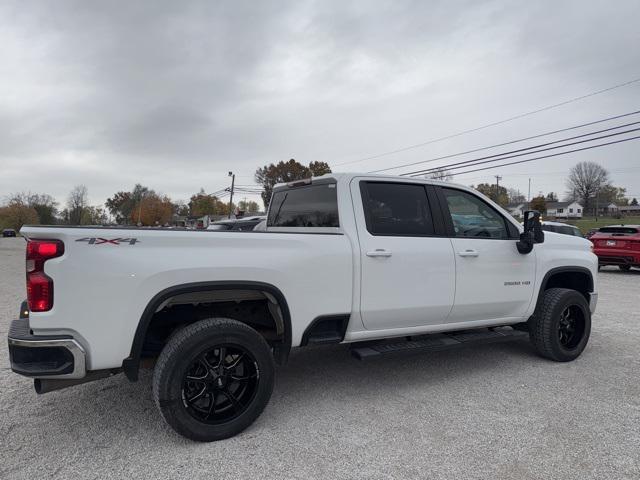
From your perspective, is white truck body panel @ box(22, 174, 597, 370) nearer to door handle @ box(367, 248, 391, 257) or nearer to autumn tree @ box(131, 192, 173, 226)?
door handle @ box(367, 248, 391, 257)

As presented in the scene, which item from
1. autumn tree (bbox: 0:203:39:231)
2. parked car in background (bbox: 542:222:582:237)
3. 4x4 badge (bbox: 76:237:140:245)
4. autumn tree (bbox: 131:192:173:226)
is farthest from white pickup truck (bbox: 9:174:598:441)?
autumn tree (bbox: 131:192:173:226)

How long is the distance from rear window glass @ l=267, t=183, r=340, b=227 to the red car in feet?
41.3

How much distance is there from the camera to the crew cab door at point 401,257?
3609 millimetres

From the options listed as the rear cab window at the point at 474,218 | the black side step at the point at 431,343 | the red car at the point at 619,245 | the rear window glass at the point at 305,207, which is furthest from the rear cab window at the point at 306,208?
the red car at the point at 619,245

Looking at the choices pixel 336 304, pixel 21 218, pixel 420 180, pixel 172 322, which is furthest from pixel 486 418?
pixel 21 218

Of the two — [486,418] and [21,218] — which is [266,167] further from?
[486,418]

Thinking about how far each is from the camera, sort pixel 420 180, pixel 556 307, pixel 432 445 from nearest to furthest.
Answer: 1. pixel 432 445
2. pixel 420 180
3. pixel 556 307

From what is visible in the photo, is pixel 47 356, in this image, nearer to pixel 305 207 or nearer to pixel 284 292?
pixel 284 292

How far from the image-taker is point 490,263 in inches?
167

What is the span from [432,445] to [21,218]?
8923 cm

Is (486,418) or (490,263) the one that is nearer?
(486,418)

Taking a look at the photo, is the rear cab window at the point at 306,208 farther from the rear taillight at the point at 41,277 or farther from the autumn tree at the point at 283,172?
the autumn tree at the point at 283,172

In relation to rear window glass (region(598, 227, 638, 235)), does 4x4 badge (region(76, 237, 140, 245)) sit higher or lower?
lower

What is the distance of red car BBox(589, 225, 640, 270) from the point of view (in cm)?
1309
